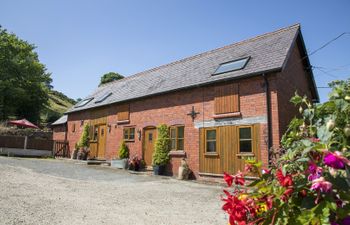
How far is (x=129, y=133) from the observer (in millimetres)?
17891

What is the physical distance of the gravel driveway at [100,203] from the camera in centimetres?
582

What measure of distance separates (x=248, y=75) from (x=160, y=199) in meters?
6.90

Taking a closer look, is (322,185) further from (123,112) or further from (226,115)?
(123,112)

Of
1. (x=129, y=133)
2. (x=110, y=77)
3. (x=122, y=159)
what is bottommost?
(x=122, y=159)

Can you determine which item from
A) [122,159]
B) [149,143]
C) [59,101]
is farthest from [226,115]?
[59,101]

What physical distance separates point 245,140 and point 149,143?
6453 mm

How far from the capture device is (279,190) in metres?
1.48

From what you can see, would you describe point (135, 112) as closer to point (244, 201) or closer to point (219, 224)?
point (219, 224)

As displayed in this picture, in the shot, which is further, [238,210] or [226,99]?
[226,99]

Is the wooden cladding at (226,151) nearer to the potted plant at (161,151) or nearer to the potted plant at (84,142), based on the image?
the potted plant at (161,151)

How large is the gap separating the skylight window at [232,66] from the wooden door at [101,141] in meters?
10.3

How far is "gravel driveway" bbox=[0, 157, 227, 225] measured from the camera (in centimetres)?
582

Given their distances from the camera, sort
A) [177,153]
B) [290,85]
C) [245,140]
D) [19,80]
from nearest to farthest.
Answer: [245,140] → [290,85] → [177,153] → [19,80]

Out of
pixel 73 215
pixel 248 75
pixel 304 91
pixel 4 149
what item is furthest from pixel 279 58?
pixel 4 149
